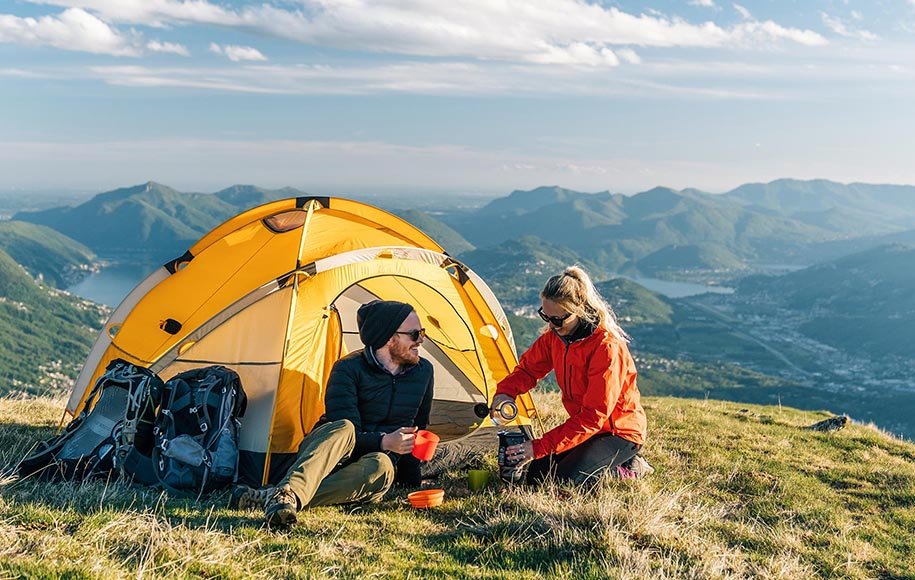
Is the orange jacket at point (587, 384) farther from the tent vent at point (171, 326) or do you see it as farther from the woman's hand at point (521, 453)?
the tent vent at point (171, 326)

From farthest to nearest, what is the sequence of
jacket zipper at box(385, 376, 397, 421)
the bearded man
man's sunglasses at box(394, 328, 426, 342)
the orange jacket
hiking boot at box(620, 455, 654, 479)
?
hiking boot at box(620, 455, 654, 479), jacket zipper at box(385, 376, 397, 421), man's sunglasses at box(394, 328, 426, 342), the orange jacket, the bearded man

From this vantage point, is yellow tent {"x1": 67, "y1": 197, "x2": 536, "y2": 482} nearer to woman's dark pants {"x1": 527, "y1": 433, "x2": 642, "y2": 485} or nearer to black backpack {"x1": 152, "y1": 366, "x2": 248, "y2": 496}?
black backpack {"x1": 152, "y1": 366, "x2": 248, "y2": 496}

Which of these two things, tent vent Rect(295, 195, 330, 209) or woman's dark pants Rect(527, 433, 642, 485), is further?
tent vent Rect(295, 195, 330, 209)

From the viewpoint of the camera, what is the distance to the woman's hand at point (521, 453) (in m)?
6.93

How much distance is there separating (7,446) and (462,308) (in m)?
5.89

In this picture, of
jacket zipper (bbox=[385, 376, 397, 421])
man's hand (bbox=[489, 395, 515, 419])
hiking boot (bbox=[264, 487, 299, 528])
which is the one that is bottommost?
hiking boot (bbox=[264, 487, 299, 528])

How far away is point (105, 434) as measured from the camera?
285 inches

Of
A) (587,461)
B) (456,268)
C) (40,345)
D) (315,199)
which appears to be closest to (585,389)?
(587,461)

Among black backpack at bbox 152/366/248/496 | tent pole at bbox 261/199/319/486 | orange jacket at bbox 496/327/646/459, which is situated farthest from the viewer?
tent pole at bbox 261/199/319/486

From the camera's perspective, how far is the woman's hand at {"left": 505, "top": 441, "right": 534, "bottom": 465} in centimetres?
693

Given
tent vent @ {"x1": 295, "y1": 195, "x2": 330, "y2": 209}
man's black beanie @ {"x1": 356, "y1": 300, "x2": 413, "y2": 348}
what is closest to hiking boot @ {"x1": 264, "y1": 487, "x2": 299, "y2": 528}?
man's black beanie @ {"x1": 356, "y1": 300, "x2": 413, "y2": 348}

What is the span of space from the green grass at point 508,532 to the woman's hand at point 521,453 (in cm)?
33

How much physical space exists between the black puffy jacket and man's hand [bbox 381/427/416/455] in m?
0.26

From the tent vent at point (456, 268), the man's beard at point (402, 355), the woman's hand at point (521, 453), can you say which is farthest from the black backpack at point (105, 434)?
the tent vent at point (456, 268)
